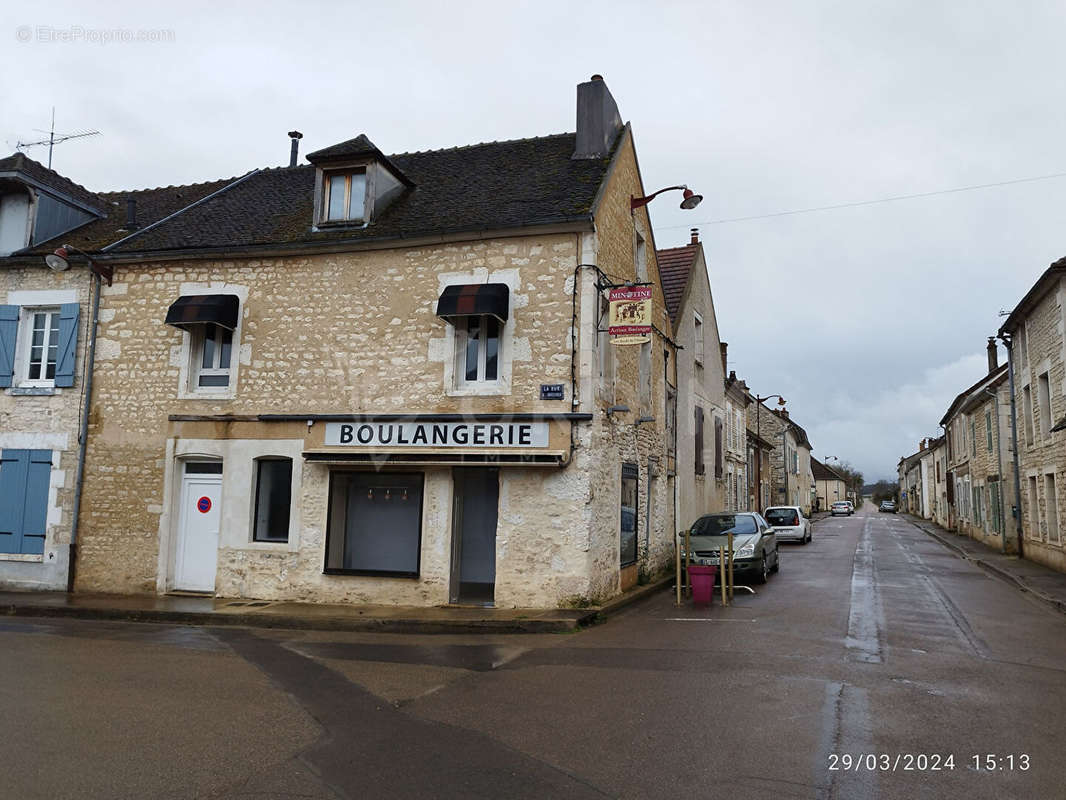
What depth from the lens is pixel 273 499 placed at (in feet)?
43.8

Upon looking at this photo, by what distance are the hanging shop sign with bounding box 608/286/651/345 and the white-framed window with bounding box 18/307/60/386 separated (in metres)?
10.4

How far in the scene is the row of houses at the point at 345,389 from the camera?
478 inches

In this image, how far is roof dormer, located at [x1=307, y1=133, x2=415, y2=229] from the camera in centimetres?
1385

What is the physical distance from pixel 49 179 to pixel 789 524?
26.4 meters

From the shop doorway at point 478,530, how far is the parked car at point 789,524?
1956 cm

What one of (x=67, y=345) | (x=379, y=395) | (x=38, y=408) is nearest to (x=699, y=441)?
(x=379, y=395)

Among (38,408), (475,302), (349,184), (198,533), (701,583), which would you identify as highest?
(349,184)

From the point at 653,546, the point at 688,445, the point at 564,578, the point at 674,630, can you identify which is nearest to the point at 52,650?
the point at 564,578

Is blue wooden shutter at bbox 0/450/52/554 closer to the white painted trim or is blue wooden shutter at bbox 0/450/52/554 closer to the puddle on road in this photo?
the white painted trim

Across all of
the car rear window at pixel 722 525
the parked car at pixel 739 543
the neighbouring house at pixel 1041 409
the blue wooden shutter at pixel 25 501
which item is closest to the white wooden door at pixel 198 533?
the blue wooden shutter at pixel 25 501

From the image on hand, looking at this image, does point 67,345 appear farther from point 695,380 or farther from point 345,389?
point 695,380

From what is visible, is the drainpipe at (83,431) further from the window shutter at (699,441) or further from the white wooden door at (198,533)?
the window shutter at (699,441)

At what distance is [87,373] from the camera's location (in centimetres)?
1406

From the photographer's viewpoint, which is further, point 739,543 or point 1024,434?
point 1024,434
